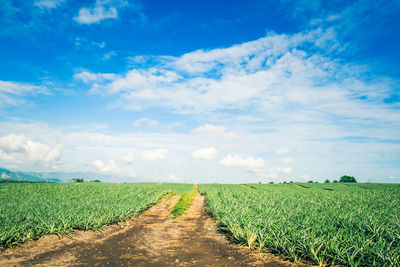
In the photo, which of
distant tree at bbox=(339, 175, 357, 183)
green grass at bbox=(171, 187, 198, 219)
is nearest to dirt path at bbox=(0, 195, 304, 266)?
green grass at bbox=(171, 187, 198, 219)

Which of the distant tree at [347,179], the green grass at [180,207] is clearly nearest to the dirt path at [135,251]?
A: the green grass at [180,207]

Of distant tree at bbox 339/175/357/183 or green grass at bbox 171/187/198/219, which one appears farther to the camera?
distant tree at bbox 339/175/357/183

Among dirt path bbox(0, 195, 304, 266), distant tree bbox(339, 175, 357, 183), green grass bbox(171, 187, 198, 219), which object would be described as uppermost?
distant tree bbox(339, 175, 357, 183)

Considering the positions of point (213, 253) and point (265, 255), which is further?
point (213, 253)

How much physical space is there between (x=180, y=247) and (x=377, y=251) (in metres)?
6.38

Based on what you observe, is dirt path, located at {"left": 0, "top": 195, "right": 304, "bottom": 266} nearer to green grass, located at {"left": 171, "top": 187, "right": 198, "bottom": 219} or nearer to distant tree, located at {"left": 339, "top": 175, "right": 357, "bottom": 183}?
green grass, located at {"left": 171, "top": 187, "right": 198, "bottom": 219}

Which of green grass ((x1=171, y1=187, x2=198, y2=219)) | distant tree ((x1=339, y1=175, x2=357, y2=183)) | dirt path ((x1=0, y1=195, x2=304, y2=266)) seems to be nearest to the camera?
dirt path ((x1=0, y1=195, x2=304, y2=266))

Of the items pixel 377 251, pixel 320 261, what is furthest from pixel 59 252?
pixel 377 251

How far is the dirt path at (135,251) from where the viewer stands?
646 cm

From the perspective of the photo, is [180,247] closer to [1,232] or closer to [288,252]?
[288,252]

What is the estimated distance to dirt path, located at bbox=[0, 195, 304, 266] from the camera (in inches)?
254

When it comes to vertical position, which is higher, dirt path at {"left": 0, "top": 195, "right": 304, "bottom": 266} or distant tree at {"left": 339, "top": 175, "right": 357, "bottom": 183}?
distant tree at {"left": 339, "top": 175, "right": 357, "bottom": 183}

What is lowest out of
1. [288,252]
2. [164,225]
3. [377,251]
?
[164,225]

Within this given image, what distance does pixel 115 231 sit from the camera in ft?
33.9
